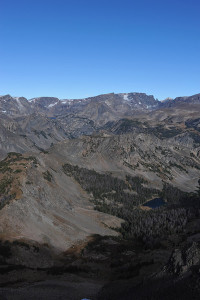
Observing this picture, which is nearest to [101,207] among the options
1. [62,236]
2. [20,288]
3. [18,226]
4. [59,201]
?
[59,201]

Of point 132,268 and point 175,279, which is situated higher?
point 175,279

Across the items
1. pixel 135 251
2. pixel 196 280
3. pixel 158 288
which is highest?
pixel 196 280

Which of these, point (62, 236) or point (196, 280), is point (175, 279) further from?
point (62, 236)

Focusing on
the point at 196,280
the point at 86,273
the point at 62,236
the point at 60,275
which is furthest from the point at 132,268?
the point at 62,236

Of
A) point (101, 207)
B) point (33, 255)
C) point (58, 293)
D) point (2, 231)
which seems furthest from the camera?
point (101, 207)

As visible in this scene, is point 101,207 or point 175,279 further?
point 101,207

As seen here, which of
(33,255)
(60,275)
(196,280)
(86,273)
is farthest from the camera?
(33,255)

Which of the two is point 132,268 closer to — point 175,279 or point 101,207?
point 175,279

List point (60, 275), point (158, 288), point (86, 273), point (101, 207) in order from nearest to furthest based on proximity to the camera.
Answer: point (158, 288), point (60, 275), point (86, 273), point (101, 207)

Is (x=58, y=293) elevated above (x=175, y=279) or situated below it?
below
